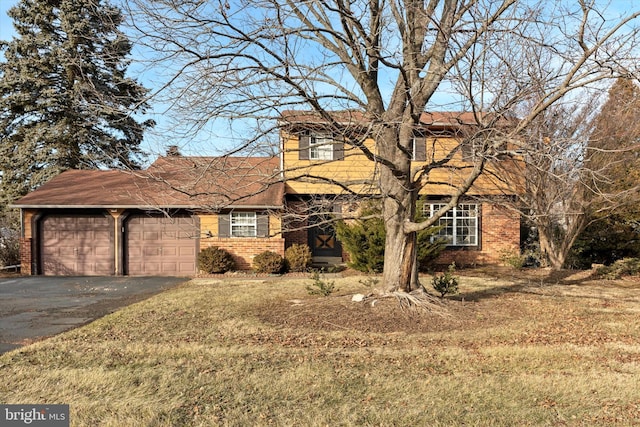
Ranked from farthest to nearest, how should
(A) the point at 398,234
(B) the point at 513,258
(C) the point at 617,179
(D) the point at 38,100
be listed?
1. (D) the point at 38,100
2. (B) the point at 513,258
3. (C) the point at 617,179
4. (A) the point at 398,234

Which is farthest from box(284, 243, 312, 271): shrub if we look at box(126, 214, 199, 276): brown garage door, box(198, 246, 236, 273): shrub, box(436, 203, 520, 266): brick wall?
box(436, 203, 520, 266): brick wall

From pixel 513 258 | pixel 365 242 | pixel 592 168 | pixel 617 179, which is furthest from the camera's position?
pixel 513 258

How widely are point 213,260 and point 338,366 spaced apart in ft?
35.5

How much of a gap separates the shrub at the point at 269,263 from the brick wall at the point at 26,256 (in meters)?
7.83

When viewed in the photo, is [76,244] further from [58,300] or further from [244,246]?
[58,300]

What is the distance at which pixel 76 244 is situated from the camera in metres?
16.4

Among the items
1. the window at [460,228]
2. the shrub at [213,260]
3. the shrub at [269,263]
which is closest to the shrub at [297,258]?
the shrub at [269,263]

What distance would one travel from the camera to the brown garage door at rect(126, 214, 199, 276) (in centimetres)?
1636

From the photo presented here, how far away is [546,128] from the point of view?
1282cm

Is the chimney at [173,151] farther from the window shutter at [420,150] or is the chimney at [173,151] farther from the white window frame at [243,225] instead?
the window shutter at [420,150]

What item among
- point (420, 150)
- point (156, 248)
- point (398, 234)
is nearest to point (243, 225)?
point (156, 248)

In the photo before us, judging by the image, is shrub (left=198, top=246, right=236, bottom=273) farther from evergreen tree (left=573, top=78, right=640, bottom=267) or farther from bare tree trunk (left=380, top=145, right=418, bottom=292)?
evergreen tree (left=573, top=78, right=640, bottom=267)

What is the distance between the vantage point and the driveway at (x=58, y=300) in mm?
7713

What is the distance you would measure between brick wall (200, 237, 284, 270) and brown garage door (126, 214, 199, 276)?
76 centimetres
